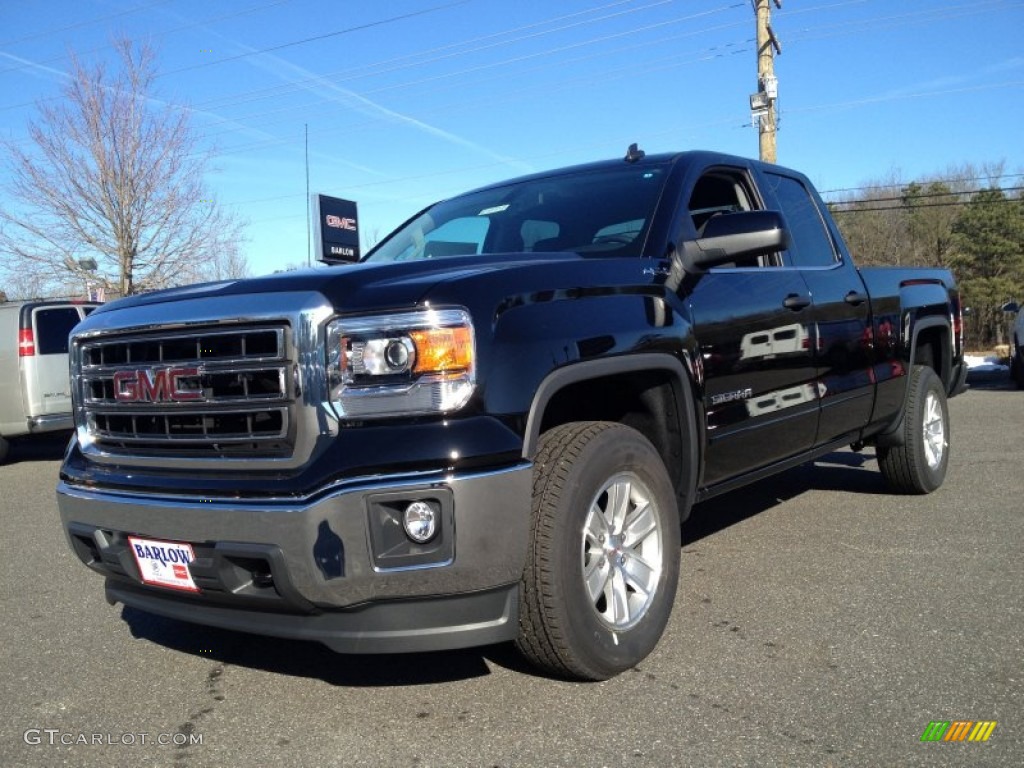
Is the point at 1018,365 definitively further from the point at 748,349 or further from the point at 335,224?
the point at 748,349

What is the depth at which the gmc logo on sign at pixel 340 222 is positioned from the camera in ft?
50.3

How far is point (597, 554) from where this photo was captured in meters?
3.02

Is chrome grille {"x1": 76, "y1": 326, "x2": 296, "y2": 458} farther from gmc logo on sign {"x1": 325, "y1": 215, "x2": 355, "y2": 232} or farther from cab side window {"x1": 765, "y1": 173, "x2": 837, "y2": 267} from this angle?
gmc logo on sign {"x1": 325, "y1": 215, "x2": 355, "y2": 232}

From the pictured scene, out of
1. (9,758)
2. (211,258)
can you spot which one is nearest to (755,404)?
(9,758)

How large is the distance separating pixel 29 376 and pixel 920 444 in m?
9.03

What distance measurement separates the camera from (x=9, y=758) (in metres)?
2.69

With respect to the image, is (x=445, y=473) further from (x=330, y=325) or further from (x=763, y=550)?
(x=763, y=550)

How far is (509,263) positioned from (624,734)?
60.1 inches

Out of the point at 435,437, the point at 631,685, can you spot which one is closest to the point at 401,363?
the point at 435,437

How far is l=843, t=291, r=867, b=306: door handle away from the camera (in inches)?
190

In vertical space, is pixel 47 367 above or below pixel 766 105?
below

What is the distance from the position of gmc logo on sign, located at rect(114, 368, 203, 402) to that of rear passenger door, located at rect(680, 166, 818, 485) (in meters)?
1.89

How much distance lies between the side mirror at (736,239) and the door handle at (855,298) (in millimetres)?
1424

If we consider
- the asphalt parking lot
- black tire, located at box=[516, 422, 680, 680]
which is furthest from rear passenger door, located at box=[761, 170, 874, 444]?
black tire, located at box=[516, 422, 680, 680]
